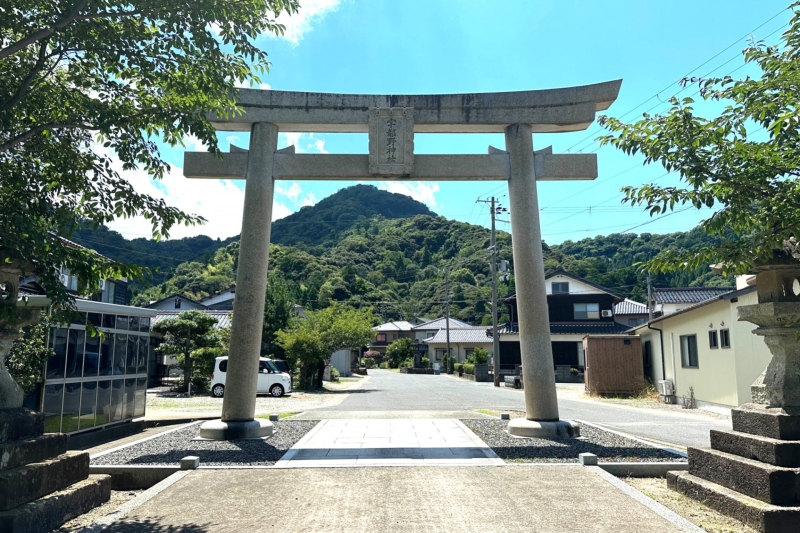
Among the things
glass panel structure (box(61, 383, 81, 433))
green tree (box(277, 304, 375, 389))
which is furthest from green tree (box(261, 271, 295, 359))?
glass panel structure (box(61, 383, 81, 433))

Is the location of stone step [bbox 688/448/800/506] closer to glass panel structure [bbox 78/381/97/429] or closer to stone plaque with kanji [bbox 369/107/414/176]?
stone plaque with kanji [bbox 369/107/414/176]

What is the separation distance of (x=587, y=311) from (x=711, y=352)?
1013 inches

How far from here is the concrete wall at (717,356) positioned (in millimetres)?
15328

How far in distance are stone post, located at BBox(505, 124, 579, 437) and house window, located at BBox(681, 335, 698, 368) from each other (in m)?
11.3

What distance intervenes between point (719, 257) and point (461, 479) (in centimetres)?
385

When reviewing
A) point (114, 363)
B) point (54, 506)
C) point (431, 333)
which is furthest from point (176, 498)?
point (431, 333)

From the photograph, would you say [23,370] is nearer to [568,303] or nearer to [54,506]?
[54,506]

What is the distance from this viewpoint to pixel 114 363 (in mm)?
11672

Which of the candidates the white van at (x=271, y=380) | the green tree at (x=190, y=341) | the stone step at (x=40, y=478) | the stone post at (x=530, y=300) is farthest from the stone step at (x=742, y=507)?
the green tree at (x=190, y=341)

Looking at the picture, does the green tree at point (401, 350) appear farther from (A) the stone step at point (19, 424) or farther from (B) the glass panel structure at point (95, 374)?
(A) the stone step at point (19, 424)

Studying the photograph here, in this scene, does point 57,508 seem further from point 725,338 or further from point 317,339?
point 317,339

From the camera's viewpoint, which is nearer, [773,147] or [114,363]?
[773,147]

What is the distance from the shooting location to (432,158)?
10.5 m

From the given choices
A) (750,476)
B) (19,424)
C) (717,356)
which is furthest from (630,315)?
(19,424)
